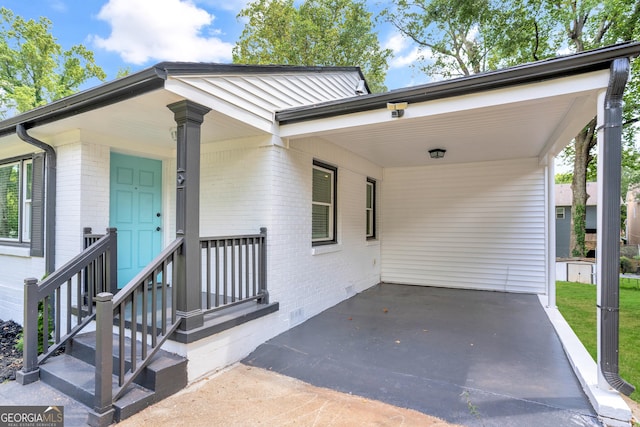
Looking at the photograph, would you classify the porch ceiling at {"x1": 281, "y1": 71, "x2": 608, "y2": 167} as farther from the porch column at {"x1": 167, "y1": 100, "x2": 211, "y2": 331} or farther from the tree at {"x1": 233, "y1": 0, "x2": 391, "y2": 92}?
the tree at {"x1": 233, "y1": 0, "x2": 391, "y2": 92}

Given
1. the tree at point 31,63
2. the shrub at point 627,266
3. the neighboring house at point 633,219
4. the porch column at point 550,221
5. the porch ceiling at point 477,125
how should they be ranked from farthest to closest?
1. the neighboring house at point 633,219
2. the tree at point 31,63
3. the shrub at point 627,266
4. the porch column at point 550,221
5. the porch ceiling at point 477,125

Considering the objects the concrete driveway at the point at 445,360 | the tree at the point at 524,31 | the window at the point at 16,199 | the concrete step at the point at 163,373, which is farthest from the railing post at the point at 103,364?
the tree at the point at 524,31

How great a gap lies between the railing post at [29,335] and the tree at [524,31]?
43.2ft

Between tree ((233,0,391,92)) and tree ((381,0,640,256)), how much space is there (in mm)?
1505

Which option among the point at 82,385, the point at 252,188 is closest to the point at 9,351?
the point at 82,385

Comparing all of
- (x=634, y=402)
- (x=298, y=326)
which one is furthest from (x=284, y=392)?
(x=634, y=402)

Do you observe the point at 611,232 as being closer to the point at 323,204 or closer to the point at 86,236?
the point at 323,204

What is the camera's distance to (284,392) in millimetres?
2828

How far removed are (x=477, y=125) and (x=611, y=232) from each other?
208cm

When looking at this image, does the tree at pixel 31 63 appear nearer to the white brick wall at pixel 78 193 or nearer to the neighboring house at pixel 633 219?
the white brick wall at pixel 78 193

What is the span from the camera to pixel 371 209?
23.8 feet

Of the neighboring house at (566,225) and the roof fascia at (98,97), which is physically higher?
the roof fascia at (98,97)

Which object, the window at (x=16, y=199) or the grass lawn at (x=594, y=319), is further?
the window at (x=16, y=199)

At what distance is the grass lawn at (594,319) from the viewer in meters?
3.78
